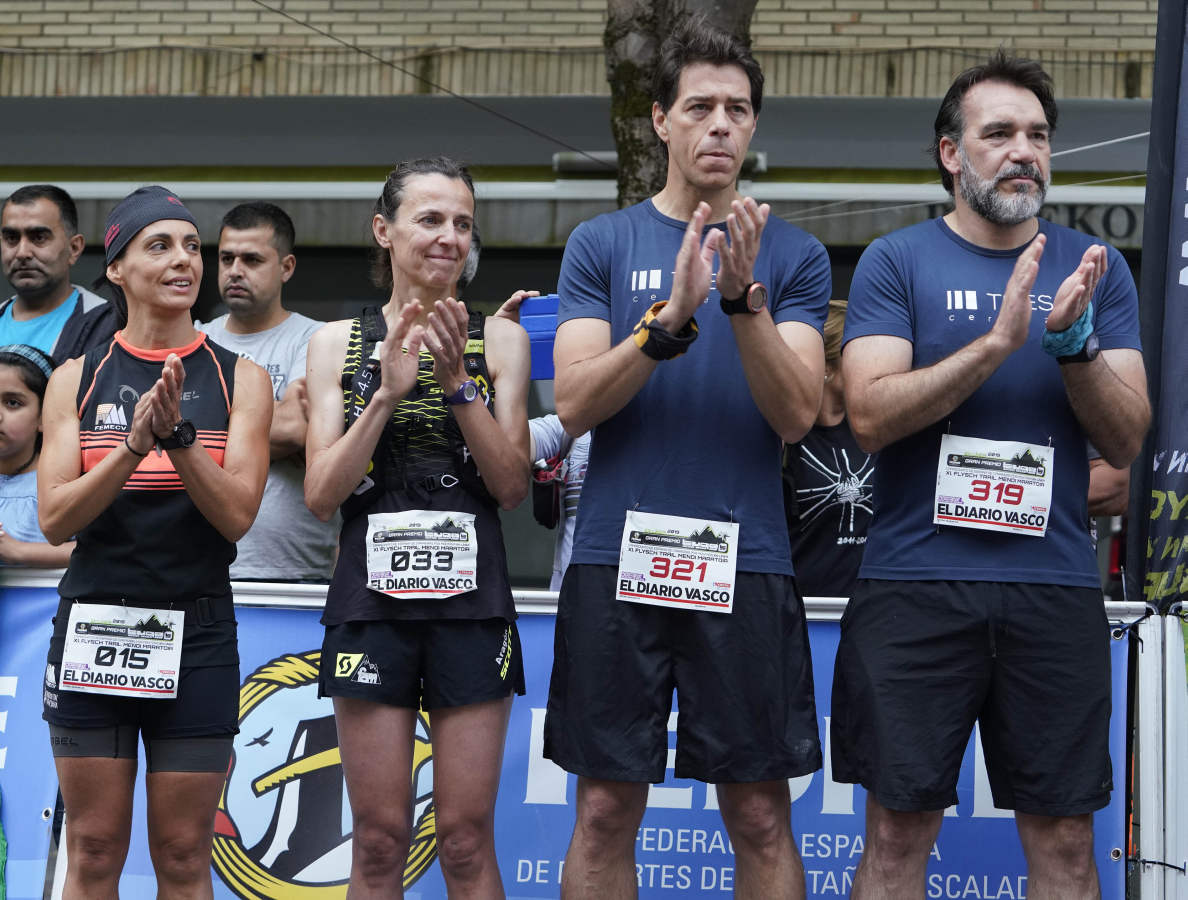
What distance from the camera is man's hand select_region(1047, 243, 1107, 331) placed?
3.09 metres

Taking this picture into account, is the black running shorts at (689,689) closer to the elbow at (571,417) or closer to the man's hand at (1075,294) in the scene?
the elbow at (571,417)

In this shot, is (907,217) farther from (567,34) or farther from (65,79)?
(65,79)

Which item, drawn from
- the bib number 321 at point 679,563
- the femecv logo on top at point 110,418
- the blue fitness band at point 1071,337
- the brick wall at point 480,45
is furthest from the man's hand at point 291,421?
the brick wall at point 480,45

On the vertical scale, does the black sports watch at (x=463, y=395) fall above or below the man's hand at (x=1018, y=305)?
below

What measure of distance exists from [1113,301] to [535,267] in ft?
19.2

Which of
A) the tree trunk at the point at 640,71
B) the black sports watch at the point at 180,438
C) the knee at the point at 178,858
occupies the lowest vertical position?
the knee at the point at 178,858

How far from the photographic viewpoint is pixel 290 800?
13.9 ft

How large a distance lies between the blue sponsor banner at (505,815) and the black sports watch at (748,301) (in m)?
1.49

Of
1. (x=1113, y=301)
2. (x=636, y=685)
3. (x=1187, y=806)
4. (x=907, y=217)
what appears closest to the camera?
(x=636, y=685)

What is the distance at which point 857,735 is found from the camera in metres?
3.30

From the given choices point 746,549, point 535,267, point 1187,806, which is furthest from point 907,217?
point 746,549

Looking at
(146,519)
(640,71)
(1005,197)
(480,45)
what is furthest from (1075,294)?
(480,45)

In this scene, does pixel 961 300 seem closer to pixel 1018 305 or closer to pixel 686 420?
pixel 1018 305

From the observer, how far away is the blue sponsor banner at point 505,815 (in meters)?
4.09
